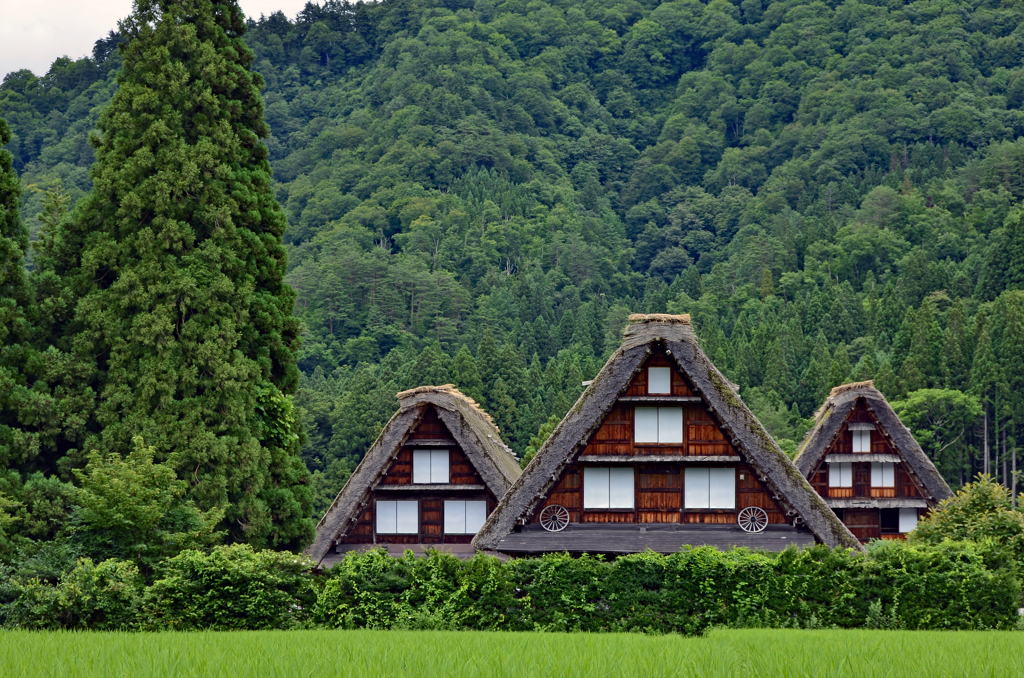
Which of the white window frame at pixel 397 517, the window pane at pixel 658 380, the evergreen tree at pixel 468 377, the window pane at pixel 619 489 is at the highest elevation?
the evergreen tree at pixel 468 377

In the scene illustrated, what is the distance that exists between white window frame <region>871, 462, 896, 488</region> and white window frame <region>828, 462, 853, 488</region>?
0.79 metres

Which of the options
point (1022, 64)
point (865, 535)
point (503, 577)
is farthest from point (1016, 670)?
point (1022, 64)

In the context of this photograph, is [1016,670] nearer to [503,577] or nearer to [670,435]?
[503,577]

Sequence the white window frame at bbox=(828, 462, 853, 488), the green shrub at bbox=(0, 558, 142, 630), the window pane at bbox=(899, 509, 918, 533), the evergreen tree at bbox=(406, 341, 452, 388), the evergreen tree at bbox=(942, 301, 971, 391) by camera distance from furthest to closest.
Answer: the evergreen tree at bbox=(406, 341, 452, 388) → the evergreen tree at bbox=(942, 301, 971, 391) → the window pane at bbox=(899, 509, 918, 533) → the white window frame at bbox=(828, 462, 853, 488) → the green shrub at bbox=(0, 558, 142, 630)

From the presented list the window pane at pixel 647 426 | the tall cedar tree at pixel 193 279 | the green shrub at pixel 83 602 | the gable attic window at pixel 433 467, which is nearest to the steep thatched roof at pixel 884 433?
the gable attic window at pixel 433 467

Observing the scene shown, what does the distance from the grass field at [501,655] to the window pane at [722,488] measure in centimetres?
1275

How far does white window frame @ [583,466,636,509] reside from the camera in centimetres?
2961

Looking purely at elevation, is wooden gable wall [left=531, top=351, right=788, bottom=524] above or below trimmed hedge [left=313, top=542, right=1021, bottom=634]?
above

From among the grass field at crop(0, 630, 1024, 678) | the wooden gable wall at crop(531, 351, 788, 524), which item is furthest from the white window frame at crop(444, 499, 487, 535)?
the grass field at crop(0, 630, 1024, 678)

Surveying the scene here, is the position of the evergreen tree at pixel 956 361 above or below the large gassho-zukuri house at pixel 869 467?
above

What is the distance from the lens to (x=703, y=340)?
298 feet

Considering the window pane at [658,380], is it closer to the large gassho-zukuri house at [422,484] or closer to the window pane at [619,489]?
the window pane at [619,489]

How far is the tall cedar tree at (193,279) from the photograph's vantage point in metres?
30.0

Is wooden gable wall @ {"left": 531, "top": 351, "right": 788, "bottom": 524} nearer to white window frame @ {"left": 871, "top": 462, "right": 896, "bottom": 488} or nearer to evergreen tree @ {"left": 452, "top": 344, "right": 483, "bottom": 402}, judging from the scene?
white window frame @ {"left": 871, "top": 462, "right": 896, "bottom": 488}
